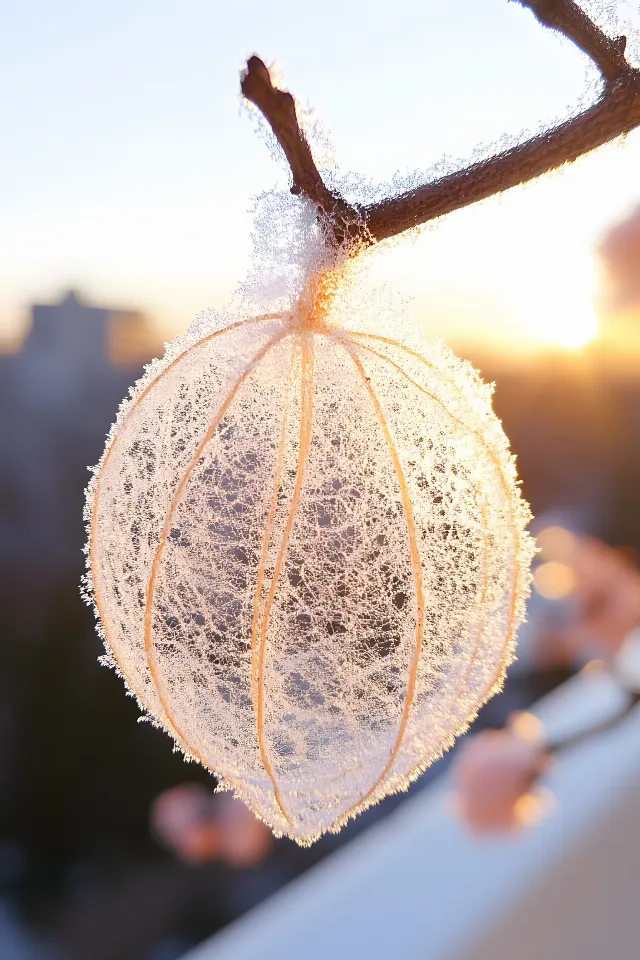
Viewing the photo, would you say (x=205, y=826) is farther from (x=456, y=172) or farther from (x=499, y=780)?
(x=456, y=172)

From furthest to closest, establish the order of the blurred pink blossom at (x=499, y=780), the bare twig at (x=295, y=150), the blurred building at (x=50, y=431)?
the blurred building at (x=50, y=431)
the blurred pink blossom at (x=499, y=780)
the bare twig at (x=295, y=150)

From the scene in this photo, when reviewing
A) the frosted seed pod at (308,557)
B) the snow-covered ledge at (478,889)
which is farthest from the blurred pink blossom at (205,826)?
the frosted seed pod at (308,557)

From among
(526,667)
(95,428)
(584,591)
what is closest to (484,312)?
(584,591)

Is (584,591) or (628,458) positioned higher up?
(628,458)

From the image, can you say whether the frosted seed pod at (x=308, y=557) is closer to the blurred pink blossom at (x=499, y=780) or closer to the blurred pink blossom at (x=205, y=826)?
the blurred pink blossom at (x=499, y=780)

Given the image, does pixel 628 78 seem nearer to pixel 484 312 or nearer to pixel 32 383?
pixel 484 312

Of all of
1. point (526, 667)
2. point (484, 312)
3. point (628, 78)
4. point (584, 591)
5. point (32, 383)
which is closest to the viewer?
point (628, 78)

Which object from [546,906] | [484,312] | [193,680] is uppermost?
[484,312]

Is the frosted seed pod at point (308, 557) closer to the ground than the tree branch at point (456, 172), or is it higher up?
closer to the ground
